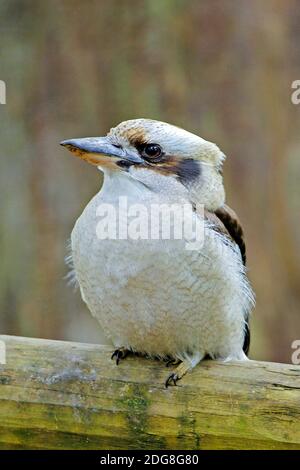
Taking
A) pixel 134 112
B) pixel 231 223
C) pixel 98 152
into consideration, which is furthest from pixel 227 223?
pixel 134 112

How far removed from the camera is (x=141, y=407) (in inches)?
117

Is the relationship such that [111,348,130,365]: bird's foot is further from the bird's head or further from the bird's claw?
the bird's head

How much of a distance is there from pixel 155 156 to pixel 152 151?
0.02 metres

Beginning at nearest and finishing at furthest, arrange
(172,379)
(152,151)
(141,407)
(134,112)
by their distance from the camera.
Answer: (141,407), (172,379), (152,151), (134,112)

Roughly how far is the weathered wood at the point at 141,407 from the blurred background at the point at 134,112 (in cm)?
219

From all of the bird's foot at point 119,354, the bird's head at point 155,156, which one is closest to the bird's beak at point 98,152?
the bird's head at point 155,156

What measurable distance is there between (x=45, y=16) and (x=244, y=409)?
114 inches

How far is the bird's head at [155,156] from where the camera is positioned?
3180 millimetres

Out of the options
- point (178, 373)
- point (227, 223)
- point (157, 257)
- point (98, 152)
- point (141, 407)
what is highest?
point (98, 152)

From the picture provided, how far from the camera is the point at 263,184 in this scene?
5281 millimetres

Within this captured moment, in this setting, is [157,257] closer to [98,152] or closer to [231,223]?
[98,152]

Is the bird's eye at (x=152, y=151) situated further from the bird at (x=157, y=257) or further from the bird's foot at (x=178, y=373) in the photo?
the bird's foot at (x=178, y=373)
